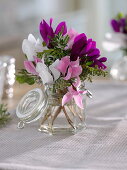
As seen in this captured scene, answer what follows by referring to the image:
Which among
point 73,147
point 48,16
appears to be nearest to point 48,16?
point 48,16

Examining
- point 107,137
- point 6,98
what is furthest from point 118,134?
point 6,98

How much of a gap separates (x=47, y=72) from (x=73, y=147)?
0.21 metres

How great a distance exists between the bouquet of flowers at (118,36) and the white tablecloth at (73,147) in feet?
1.62

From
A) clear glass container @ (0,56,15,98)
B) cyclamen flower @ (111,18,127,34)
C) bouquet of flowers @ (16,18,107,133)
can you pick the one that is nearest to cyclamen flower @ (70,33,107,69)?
bouquet of flowers @ (16,18,107,133)

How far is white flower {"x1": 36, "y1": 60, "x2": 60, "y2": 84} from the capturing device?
1181 millimetres

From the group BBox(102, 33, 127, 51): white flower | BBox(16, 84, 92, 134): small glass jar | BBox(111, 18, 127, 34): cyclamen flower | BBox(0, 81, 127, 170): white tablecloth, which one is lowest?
BBox(0, 81, 127, 170): white tablecloth

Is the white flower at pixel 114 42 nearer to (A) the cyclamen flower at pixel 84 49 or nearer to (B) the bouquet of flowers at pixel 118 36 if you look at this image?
(B) the bouquet of flowers at pixel 118 36

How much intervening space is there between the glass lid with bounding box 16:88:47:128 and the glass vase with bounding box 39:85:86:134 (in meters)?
0.02

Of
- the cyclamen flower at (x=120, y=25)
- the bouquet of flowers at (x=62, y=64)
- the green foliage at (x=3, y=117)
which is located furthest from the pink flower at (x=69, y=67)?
the cyclamen flower at (x=120, y=25)

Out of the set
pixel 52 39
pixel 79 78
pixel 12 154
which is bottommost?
pixel 12 154

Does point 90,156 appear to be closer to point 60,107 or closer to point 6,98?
point 60,107

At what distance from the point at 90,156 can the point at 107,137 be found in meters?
0.17

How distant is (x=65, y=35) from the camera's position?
4.01 ft

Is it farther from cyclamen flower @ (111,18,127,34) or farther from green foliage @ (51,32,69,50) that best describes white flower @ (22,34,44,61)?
cyclamen flower @ (111,18,127,34)
